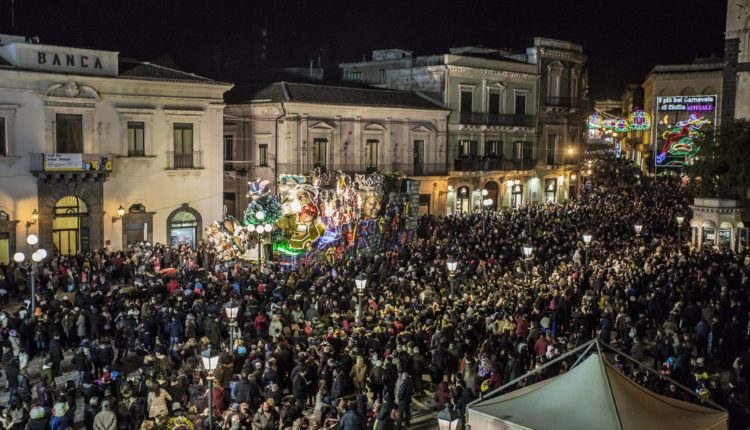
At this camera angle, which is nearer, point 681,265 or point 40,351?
point 40,351

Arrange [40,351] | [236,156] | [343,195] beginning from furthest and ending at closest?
[236,156], [343,195], [40,351]

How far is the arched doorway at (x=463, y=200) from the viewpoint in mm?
47494

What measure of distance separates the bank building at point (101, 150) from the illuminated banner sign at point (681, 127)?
935 inches

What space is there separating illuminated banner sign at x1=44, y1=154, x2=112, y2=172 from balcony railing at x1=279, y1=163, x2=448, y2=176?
9.97 meters

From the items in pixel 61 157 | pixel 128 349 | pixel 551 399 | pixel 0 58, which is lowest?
pixel 128 349

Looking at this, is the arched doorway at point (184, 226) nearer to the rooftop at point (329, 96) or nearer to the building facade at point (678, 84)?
the rooftop at point (329, 96)

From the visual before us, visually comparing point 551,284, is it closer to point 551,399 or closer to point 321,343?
point 321,343

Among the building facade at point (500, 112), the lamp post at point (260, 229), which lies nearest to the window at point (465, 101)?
the building facade at point (500, 112)

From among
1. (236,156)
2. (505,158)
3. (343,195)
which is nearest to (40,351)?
(343,195)

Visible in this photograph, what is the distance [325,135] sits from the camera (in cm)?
4003

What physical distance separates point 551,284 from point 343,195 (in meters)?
9.91

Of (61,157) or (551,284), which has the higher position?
(61,157)

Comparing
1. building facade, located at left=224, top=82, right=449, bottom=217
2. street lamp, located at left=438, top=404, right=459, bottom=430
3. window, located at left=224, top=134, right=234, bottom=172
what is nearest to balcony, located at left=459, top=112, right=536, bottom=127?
→ building facade, located at left=224, top=82, right=449, bottom=217

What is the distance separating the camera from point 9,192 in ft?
94.2
